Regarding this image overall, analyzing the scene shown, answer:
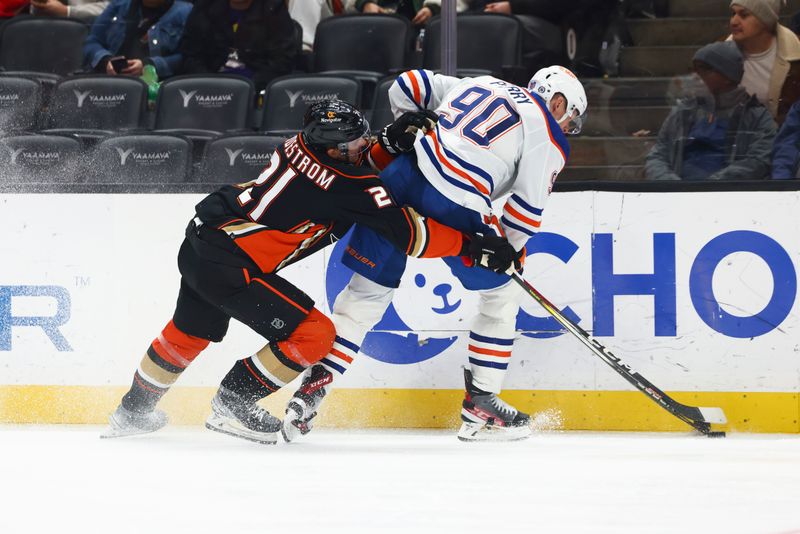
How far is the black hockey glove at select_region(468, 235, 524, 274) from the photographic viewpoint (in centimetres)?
375

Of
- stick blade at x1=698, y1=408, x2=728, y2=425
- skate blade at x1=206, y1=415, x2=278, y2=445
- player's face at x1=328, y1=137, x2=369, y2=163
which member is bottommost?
stick blade at x1=698, y1=408, x2=728, y2=425

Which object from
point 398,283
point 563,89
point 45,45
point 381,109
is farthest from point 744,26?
point 45,45

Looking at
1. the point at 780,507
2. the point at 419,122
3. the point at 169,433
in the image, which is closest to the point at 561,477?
the point at 780,507

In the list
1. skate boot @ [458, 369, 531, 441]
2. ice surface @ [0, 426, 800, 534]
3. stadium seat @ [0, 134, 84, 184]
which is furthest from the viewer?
stadium seat @ [0, 134, 84, 184]

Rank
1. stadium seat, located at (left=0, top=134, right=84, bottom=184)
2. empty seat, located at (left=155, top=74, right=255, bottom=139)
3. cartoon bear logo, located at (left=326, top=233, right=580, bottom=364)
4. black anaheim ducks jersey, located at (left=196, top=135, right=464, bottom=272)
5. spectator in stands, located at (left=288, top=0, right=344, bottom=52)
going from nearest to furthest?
black anaheim ducks jersey, located at (left=196, top=135, right=464, bottom=272) → cartoon bear logo, located at (left=326, top=233, right=580, bottom=364) → stadium seat, located at (left=0, top=134, right=84, bottom=184) → empty seat, located at (left=155, top=74, right=255, bottom=139) → spectator in stands, located at (left=288, top=0, right=344, bottom=52)

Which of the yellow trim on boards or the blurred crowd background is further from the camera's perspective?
the blurred crowd background

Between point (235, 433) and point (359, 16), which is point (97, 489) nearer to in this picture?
point (235, 433)

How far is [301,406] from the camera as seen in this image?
3.92m

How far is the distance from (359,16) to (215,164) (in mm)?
1235

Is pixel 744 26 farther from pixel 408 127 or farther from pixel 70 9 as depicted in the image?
pixel 70 9

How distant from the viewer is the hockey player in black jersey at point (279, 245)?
370 centimetres

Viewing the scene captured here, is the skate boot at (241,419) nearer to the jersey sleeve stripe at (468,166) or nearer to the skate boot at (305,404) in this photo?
the skate boot at (305,404)

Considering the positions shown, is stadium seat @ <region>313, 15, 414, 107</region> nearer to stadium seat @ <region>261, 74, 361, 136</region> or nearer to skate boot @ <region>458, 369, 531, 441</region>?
stadium seat @ <region>261, 74, 361, 136</region>

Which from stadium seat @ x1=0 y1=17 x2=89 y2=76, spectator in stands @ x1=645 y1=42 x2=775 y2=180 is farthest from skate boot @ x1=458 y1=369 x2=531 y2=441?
stadium seat @ x1=0 y1=17 x2=89 y2=76
